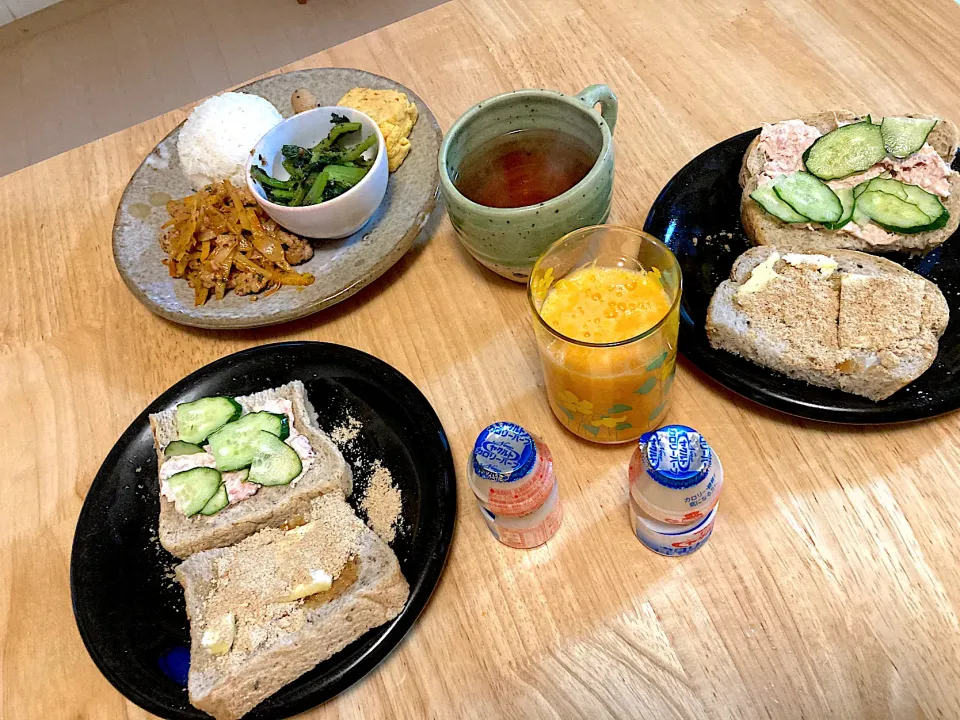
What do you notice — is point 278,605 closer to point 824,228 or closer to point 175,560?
point 175,560

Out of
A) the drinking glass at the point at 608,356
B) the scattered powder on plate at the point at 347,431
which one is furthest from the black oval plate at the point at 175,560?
the drinking glass at the point at 608,356

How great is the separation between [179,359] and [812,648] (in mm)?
1178

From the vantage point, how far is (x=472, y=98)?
5.53 ft

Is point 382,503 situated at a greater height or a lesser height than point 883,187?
lesser

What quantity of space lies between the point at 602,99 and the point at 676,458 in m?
0.68

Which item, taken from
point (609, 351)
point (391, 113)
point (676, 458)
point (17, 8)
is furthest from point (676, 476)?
point (17, 8)

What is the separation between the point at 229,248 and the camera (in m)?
1.39

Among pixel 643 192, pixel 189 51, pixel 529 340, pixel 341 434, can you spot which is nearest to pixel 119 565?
pixel 341 434

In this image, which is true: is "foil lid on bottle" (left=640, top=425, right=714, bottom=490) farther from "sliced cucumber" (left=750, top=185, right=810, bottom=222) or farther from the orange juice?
"sliced cucumber" (left=750, top=185, right=810, bottom=222)

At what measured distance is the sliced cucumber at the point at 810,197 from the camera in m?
1.22

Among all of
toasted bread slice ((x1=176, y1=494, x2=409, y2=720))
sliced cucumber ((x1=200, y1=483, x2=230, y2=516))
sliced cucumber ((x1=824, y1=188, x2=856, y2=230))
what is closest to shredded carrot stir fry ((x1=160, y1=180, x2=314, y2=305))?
sliced cucumber ((x1=200, y1=483, x2=230, y2=516))

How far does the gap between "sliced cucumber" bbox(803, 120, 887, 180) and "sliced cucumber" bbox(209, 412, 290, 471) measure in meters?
1.03

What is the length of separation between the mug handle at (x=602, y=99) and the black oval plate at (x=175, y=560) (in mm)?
565

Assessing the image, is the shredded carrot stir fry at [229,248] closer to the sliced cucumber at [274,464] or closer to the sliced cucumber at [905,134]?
the sliced cucumber at [274,464]
